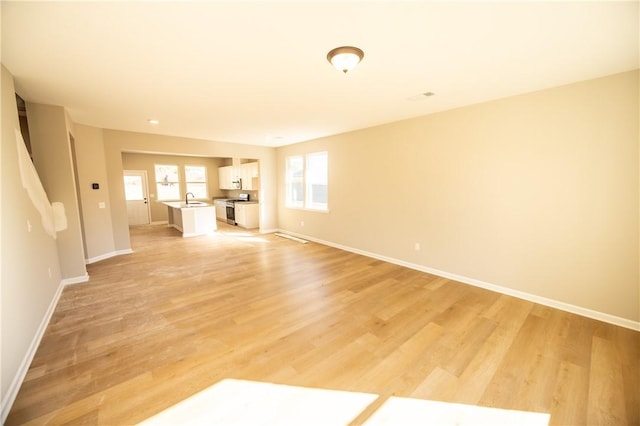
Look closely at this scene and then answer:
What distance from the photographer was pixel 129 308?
2.85 metres

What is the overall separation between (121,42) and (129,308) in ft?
8.79

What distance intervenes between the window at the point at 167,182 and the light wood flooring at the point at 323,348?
230 inches

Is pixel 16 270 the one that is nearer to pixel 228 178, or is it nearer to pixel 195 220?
pixel 195 220

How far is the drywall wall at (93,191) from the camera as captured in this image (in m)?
4.41

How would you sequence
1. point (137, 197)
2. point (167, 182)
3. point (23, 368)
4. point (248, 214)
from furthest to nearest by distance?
1. point (167, 182)
2. point (137, 197)
3. point (248, 214)
4. point (23, 368)

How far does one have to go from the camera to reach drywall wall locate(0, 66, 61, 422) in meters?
1.72

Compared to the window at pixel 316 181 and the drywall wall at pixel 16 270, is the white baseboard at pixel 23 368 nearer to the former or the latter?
the drywall wall at pixel 16 270

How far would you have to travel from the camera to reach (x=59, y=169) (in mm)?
3412

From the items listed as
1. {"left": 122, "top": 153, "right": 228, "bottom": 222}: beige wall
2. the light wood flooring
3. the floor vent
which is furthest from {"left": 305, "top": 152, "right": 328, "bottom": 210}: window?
{"left": 122, "top": 153, "right": 228, "bottom": 222}: beige wall

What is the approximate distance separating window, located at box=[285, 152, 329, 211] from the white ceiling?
260 centimetres

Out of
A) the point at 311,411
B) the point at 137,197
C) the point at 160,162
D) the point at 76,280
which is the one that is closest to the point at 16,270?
the point at 76,280

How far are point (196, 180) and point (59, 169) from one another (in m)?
5.90

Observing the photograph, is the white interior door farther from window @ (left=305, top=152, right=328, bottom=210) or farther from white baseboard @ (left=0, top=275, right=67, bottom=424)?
white baseboard @ (left=0, top=275, right=67, bottom=424)

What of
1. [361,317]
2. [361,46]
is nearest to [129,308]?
[361,317]
